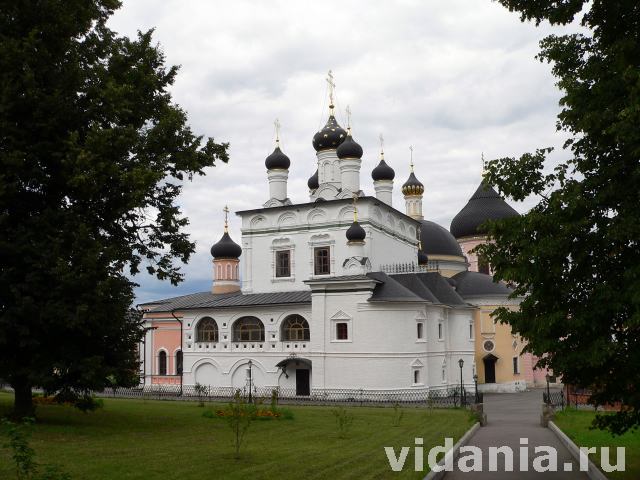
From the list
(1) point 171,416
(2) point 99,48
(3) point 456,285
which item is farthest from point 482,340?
(2) point 99,48

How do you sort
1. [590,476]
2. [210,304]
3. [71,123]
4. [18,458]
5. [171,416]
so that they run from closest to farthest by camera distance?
[18,458] → [590,476] → [71,123] → [171,416] → [210,304]

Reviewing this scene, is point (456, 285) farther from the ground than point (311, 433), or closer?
farther from the ground

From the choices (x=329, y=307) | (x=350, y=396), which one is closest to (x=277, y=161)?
(x=329, y=307)

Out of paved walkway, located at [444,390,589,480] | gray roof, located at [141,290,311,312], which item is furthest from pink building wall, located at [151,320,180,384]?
paved walkway, located at [444,390,589,480]

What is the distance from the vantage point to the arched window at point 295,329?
33.7m

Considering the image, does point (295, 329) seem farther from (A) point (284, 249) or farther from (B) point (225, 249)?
(B) point (225, 249)

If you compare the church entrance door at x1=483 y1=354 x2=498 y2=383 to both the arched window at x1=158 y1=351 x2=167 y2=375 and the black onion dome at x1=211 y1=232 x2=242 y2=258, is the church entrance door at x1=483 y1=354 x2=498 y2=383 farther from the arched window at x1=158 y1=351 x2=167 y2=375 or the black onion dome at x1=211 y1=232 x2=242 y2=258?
the arched window at x1=158 y1=351 x2=167 y2=375

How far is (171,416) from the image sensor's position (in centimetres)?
2067

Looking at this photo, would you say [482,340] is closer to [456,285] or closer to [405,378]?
[456,285]

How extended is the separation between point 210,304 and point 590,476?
27.7 meters

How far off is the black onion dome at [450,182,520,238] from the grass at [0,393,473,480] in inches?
1071

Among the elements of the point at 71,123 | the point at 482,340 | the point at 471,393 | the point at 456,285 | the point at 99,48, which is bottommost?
the point at 471,393

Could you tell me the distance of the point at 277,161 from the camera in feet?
130

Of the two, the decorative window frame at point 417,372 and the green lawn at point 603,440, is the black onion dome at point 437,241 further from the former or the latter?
the green lawn at point 603,440
